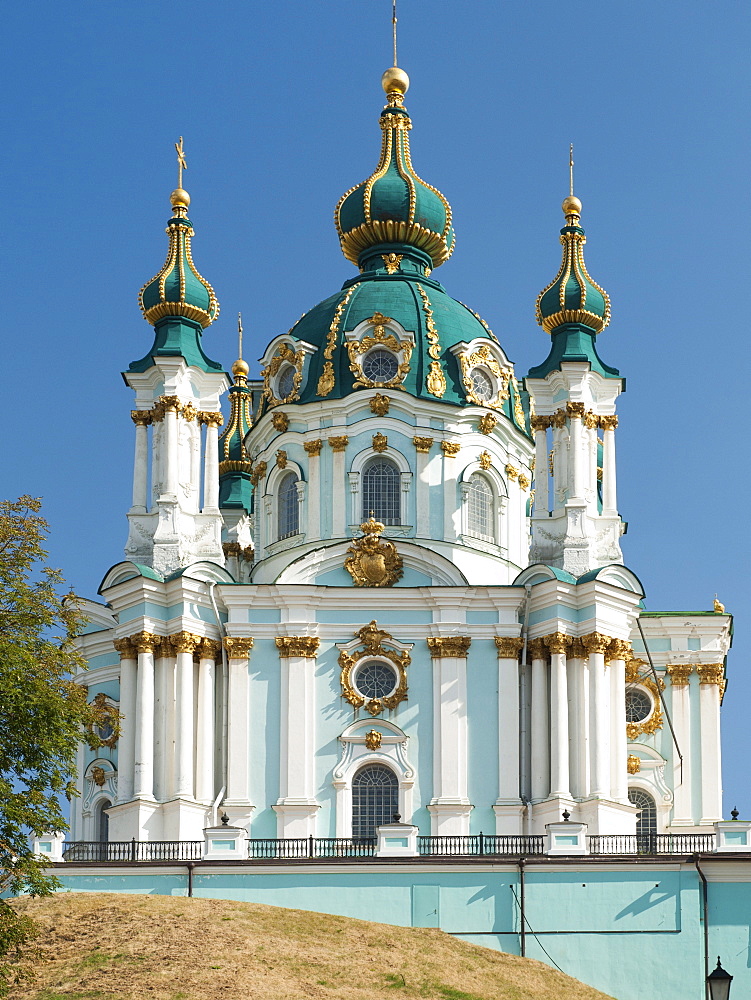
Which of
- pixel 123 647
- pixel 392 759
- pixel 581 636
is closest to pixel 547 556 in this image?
pixel 581 636

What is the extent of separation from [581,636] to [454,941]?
32.1ft

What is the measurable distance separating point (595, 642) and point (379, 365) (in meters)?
8.86

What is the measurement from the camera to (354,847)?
41562mm

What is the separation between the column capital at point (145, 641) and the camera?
45.7 metres

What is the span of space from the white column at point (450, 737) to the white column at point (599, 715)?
2.62 metres

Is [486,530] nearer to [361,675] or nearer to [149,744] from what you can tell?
[361,675]

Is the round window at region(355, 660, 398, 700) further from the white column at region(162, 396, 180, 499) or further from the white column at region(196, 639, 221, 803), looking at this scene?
the white column at region(162, 396, 180, 499)

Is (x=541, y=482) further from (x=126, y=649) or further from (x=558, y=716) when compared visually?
(x=126, y=649)

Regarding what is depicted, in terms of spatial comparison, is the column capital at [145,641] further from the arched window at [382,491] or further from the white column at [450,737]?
the arched window at [382,491]

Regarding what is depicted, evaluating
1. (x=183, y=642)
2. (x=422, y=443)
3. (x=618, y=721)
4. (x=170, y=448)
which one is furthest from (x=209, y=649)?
(x=618, y=721)

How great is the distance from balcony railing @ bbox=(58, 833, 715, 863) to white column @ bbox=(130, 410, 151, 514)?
856cm

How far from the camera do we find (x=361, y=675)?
152 feet

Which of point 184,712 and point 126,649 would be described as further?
point 126,649

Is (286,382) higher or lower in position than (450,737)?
higher
